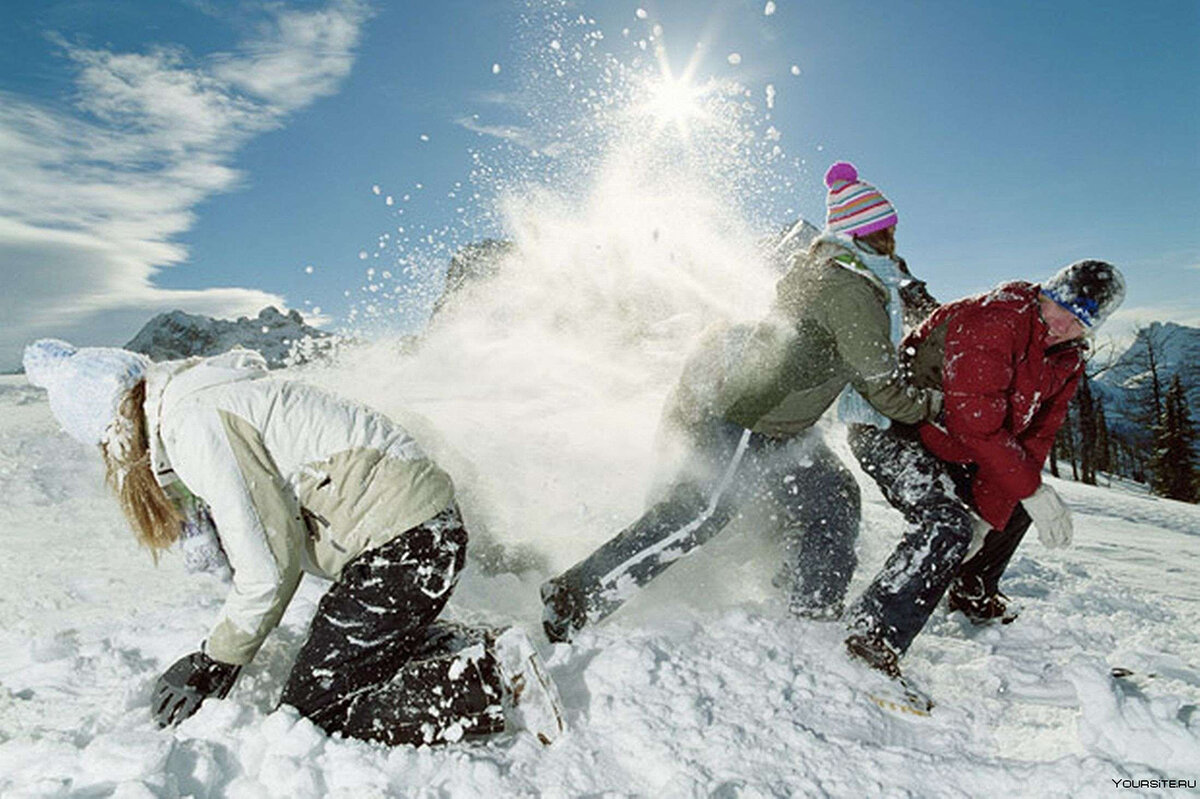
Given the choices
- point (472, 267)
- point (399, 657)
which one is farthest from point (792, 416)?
A: point (472, 267)

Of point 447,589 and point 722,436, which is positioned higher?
point 722,436

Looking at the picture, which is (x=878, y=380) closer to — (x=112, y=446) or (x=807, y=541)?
(x=807, y=541)

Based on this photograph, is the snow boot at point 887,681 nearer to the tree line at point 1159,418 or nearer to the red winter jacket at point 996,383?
the red winter jacket at point 996,383

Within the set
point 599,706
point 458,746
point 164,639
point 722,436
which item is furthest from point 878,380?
point 164,639

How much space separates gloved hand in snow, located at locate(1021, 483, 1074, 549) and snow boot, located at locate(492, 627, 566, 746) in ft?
7.09

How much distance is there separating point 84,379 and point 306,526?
0.76 m

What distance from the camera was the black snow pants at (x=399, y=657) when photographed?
2236 mm

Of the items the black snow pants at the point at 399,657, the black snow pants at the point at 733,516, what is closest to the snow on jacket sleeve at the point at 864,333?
the black snow pants at the point at 733,516

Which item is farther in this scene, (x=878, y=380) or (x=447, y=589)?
(x=878, y=380)

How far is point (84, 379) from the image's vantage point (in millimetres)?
2256

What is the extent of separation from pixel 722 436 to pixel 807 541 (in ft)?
1.99

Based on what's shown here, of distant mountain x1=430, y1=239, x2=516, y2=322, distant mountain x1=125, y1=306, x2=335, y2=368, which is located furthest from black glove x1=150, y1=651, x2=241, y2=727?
distant mountain x1=125, y1=306, x2=335, y2=368

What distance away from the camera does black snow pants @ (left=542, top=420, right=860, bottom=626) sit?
2.99 m

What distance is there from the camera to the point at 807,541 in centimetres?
328
